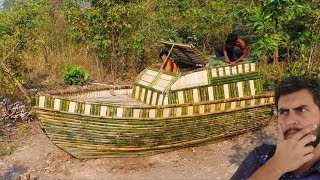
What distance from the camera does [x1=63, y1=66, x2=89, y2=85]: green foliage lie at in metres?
14.4

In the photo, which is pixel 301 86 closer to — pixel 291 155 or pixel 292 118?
pixel 292 118

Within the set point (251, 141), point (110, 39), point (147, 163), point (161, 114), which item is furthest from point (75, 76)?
point (251, 141)

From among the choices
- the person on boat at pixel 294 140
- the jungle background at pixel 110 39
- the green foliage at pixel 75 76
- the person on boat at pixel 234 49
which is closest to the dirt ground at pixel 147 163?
the person on boat at pixel 234 49

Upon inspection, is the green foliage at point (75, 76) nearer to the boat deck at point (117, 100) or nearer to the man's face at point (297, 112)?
the boat deck at point (117, 100)

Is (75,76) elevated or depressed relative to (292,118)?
depressed

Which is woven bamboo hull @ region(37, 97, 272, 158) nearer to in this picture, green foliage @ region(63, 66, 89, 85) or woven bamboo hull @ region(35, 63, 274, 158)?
woven bamboo hull @ region(35, 63, 274, 158)

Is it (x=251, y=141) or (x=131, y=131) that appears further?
(x=251, y=141)

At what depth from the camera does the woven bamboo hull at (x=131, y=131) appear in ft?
26.2

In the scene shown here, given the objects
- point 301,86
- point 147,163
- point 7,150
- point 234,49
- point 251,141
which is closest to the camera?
point 301,86

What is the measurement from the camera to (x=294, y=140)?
1.62 meters

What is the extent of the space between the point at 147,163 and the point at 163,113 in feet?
4.52

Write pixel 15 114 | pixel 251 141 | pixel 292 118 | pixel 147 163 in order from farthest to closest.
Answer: pixel 15 114
pixel 251 141
pixel 147 163
pixel 292 118

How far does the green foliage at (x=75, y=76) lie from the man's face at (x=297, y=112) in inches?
509

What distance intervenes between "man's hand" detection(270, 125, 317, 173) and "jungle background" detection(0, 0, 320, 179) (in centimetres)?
664
